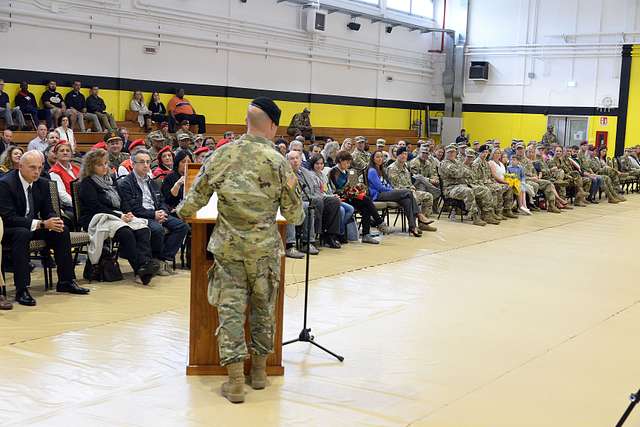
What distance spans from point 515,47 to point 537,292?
18190 millimetres

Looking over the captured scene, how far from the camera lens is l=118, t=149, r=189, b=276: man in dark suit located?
6.76 metres

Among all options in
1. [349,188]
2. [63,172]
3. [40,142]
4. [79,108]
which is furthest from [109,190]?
[79,108]

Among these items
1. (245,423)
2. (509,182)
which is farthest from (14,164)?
(509,182)

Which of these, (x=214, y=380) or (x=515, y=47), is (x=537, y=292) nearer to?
(x=214, y=380)

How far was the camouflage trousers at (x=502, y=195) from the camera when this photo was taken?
12.1 metres

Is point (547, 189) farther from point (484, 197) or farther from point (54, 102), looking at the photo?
point (54, 102)

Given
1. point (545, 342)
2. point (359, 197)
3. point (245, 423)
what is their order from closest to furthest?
point (245, 423)
point (545, 342)
point (359, 197)

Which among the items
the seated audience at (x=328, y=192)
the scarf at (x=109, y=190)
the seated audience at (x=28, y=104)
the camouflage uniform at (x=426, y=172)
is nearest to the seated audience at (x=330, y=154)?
the camouflage uniform at (x=426, y=172)

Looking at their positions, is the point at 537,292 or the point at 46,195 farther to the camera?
the point at 537,292

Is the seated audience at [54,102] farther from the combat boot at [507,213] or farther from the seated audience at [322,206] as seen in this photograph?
the combat boot at [507,213]

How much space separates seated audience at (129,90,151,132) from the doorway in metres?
13.2

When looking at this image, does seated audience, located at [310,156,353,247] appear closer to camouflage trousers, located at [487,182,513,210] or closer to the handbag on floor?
the handbag on floor

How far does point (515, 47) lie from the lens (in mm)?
23578

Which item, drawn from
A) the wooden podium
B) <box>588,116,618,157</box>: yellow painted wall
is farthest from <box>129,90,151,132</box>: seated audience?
<box>588,116,618,157</box>: yellow painted wall
